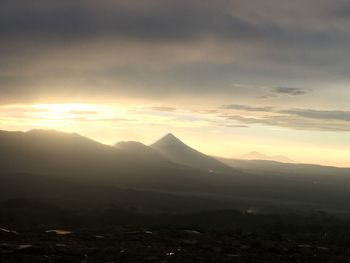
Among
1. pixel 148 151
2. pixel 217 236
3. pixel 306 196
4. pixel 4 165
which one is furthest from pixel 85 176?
pixel 217 236

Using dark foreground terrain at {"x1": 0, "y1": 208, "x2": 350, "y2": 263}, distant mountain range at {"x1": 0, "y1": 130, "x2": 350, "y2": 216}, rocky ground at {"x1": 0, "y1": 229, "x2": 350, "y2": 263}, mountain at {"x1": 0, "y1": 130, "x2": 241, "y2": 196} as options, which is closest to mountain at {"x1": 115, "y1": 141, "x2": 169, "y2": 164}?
mountain at {"x1": 0, "y1": 130, "x2": 241, "y2": 196}

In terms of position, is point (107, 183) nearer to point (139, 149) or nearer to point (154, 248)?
point (154, 248)

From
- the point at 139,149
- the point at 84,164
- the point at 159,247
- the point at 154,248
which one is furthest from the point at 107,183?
the point at 139,149

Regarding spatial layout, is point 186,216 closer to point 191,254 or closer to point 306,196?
point 191,254

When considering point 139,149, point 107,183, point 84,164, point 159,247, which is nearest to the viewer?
point 159,247

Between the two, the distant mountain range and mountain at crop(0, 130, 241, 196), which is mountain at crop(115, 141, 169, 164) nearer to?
mountain at crop(0, 130, 241, 196)

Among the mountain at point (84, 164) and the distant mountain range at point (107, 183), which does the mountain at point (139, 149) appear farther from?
the distant mountain range at point (107, 183)

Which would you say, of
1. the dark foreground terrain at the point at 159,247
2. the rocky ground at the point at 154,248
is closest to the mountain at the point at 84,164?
the dark foreground terrain at the point at 159,247

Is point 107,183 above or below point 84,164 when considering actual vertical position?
below
